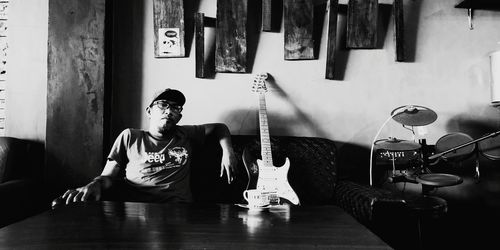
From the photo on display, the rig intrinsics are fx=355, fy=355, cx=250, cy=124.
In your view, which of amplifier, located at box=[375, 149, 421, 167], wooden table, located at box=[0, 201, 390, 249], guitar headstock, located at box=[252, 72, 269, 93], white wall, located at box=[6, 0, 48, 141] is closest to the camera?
wooden table, located at box=[0, 201, 390, 249]

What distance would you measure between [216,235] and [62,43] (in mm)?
2032

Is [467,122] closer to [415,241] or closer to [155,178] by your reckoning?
[415,241]

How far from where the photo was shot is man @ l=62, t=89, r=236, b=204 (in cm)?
213

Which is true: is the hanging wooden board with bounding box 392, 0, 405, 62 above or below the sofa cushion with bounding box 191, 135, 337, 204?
above

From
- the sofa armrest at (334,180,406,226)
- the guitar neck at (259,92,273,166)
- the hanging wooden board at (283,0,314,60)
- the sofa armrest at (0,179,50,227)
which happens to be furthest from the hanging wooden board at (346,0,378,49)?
the sofa armrest at (0,179,50,227)

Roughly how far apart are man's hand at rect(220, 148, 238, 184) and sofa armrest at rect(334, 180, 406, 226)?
26.9 inches

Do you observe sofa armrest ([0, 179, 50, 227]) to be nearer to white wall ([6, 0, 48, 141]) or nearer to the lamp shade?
white wall ([6, 0, 48, 141])

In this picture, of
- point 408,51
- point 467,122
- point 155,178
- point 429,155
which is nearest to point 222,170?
point 155,178

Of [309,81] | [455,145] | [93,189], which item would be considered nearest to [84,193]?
[93,189]

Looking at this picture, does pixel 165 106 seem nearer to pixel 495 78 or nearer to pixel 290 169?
pixel 290 169

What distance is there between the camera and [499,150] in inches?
97.9

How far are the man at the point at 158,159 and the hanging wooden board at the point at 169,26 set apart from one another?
21.3 inches

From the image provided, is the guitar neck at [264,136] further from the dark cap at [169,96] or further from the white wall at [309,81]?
the dark cap at [169,96]

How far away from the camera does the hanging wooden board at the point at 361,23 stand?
104 inches
